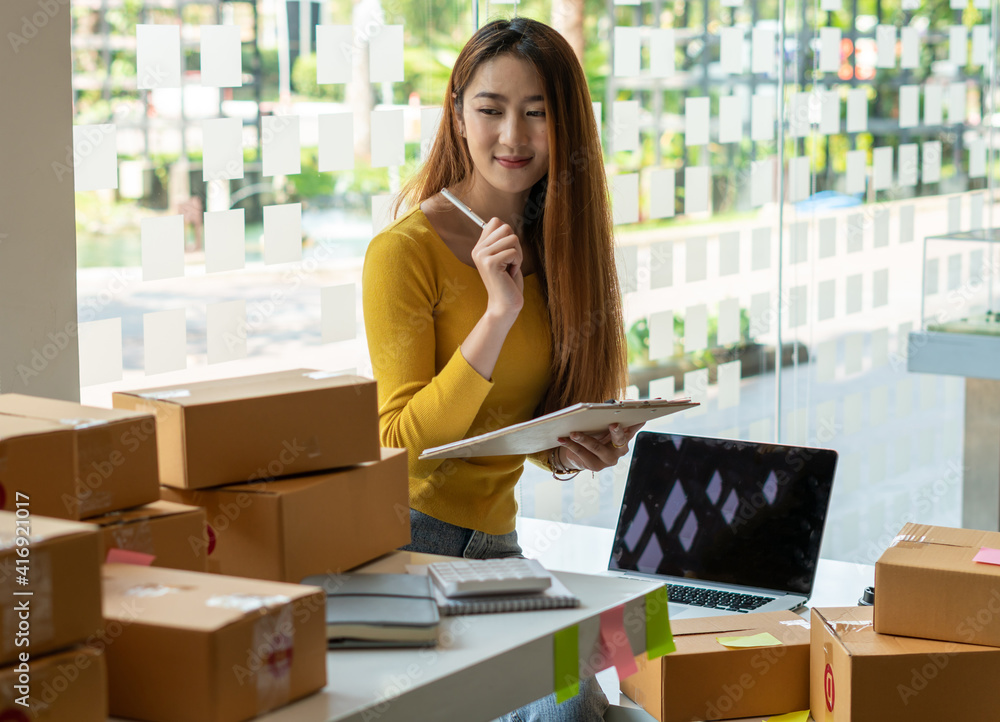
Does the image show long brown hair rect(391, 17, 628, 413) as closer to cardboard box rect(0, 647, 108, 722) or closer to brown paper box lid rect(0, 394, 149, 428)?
brown paper box lid rect(0, 394, 149, 428)

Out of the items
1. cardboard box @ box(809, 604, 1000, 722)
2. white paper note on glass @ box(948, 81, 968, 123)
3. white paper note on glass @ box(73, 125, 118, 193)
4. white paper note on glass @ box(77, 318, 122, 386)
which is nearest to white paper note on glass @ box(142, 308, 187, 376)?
white paper note on glass @ box(77, 318, 122, 386)

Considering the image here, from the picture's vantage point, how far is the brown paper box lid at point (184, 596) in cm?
86

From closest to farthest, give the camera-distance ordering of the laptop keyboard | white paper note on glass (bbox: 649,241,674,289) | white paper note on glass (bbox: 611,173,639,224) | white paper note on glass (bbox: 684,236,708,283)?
the laptop keyboard → white paper note on glass (bbox: 611,173,639,224) → white paper note on glass (bbox: 649,241,674,289) → white paper note on glass (bbox: 684,236,708,283)

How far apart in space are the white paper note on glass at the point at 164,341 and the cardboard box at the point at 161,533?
0.87 metres

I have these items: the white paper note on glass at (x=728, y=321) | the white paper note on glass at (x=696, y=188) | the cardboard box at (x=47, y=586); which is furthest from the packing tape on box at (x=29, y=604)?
the white paper note on glass at (x=728, y=321)

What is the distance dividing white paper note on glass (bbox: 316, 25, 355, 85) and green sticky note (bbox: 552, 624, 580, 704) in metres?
1.53

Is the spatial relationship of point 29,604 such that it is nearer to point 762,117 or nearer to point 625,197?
point 625,197

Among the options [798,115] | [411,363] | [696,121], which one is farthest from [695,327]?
[411,363]

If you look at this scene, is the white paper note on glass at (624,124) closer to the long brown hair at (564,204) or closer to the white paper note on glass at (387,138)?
the white paper note on glass at (387,138)

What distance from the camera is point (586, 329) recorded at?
1832 mm

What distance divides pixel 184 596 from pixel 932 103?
389 centimetres

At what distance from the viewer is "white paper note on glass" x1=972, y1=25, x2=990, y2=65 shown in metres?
4.10

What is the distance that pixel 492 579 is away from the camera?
1.09 meters

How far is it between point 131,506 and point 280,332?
1.13 metres
